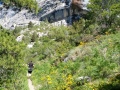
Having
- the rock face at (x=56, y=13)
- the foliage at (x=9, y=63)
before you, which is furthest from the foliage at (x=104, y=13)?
the rock face at (x=56, y=13)

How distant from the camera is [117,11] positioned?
2919cm

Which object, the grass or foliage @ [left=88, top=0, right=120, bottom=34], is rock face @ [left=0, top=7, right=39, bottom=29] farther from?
the grass

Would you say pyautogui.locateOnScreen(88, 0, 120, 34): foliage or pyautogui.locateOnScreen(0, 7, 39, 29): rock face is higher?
pyautogui.locateOnScreen(88, 0, 120, 34): foliage

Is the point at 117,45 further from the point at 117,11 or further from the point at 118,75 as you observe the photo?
the point at 117,11

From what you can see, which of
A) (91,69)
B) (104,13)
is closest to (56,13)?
(104,13)

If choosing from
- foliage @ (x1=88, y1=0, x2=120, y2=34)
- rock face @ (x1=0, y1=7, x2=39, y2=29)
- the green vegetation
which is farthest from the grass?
rock face @ (x1=0, y1=7, x2=39, y2=29)

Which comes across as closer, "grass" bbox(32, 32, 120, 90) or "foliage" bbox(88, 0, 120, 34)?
"grass" bbox(32, 32, 120, 90)

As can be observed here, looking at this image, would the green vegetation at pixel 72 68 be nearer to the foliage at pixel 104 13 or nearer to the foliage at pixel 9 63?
the foliage at pixel 9 63

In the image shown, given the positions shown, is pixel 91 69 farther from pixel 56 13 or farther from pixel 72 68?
pixel 56 13

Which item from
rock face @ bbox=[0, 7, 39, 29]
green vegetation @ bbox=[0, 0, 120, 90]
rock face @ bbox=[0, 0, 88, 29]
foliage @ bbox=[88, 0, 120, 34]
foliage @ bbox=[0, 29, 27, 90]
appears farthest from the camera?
rock face @ bbox=[0, 7, 39, 29]

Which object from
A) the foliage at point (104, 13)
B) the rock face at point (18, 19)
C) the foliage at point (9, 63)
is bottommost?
the rock face at point (18, 19)

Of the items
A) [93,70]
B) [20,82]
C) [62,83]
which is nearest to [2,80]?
[20,82]

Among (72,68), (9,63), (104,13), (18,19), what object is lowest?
(18,19)

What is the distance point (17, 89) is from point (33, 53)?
726 inches
